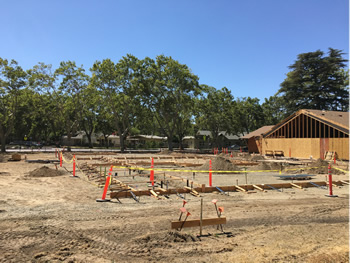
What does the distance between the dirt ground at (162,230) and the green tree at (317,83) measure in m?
46.4

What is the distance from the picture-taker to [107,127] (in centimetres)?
7338

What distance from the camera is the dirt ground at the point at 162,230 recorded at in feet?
17.3

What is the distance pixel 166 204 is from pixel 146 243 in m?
3.56

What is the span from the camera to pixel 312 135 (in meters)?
32.5

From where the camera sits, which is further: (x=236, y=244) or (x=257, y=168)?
(x=257, y=168)

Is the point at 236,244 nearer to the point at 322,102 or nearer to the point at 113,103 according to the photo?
the point at 113,103

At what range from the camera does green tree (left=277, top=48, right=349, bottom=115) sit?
5025cm

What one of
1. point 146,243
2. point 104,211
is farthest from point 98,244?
A: point 104,211

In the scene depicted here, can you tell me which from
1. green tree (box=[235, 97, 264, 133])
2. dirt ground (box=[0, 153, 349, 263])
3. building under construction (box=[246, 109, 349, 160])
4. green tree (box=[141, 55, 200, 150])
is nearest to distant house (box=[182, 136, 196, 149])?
green tree (box=[235, 97, 264, 133])

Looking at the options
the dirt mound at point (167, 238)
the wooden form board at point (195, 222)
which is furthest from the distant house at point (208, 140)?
the dirt mound at point (167, 238)

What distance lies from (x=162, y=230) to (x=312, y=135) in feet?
100

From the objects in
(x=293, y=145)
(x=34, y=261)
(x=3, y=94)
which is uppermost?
(x=3, y=94)

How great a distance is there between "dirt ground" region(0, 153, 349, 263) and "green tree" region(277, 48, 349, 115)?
46399 mm

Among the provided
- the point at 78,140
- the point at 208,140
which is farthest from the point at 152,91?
the point at 78,140
